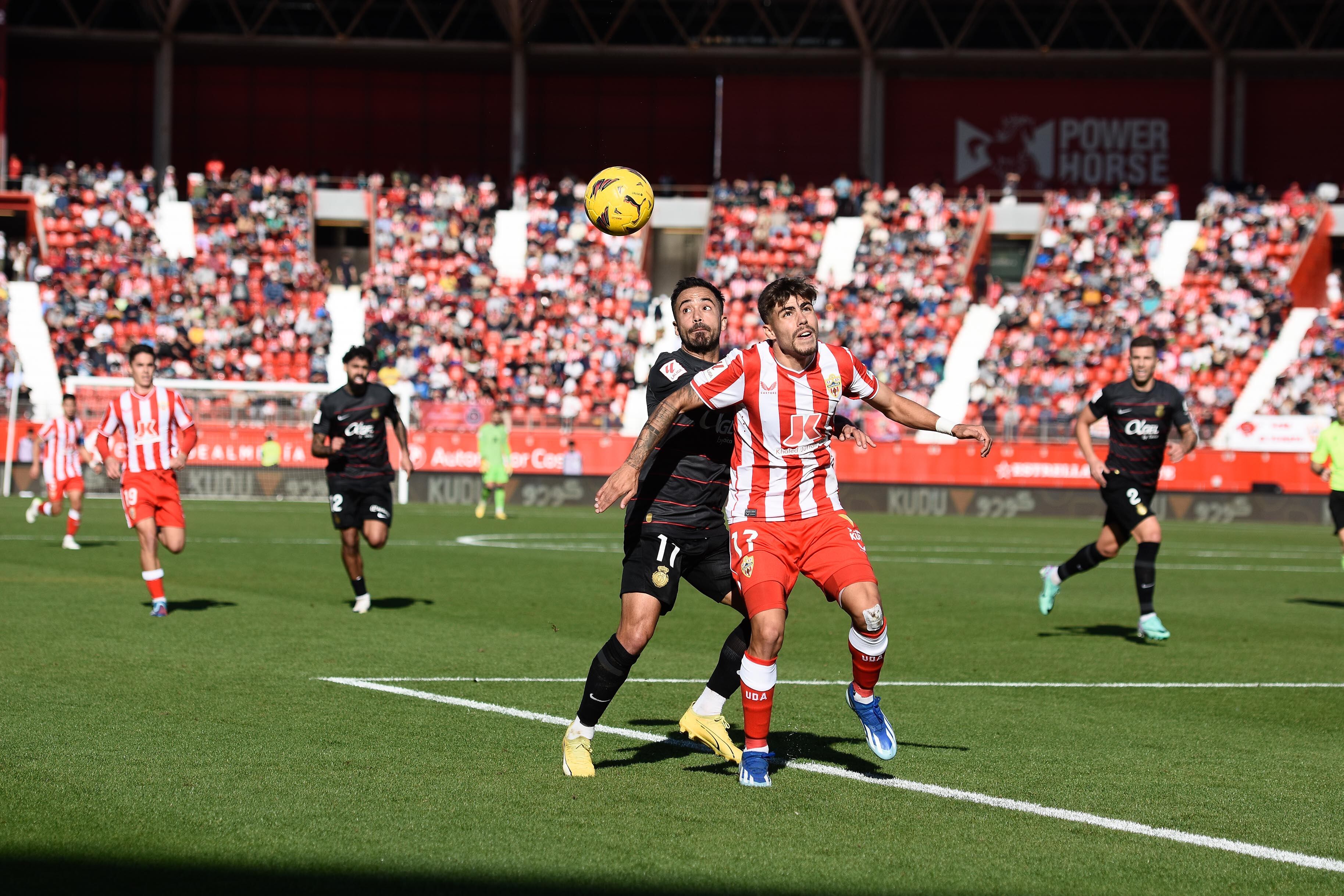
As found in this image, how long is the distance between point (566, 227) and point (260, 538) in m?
21.9

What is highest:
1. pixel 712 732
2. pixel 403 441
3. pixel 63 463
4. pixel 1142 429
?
pixel 1142 429

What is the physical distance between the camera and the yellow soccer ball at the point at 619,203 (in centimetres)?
773

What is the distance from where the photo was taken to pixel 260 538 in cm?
2155

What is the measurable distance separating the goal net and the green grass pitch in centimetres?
1710

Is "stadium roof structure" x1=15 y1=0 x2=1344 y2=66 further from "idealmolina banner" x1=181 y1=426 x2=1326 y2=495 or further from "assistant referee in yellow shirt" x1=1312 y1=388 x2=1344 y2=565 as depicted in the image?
"assistant referee in yellow shirt" x1=1312 y1=388 x2=1344 y2=565

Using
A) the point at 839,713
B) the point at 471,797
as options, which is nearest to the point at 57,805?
the point at 471,797

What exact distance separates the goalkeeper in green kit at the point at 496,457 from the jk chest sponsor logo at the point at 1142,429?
16992mm

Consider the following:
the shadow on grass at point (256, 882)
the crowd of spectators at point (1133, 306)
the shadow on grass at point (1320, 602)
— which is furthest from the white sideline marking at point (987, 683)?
the crowd of spectators at point (1133, 306)

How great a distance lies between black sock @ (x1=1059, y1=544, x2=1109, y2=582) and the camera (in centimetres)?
1243

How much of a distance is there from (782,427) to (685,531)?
27.4 inches

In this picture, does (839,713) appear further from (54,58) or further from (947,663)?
(54,58)

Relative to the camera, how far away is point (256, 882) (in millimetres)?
4680

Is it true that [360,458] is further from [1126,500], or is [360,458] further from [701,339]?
[701,339]

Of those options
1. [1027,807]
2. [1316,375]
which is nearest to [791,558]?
[1027,807]
